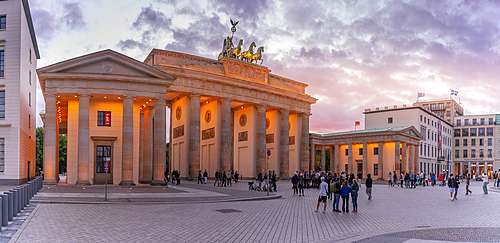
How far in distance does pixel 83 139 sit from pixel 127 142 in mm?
3294

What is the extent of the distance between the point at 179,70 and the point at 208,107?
32.2 feet

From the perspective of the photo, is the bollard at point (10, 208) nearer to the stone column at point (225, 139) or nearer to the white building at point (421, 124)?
the stone column at point (225, 139)

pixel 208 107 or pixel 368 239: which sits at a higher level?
pixel 208 107

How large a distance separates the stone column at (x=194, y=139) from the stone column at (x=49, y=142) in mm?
19937

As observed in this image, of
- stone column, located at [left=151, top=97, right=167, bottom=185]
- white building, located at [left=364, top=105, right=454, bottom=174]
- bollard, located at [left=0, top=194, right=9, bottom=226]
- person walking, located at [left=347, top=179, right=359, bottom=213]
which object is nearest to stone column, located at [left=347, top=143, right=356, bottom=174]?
white building, located at [left=364, top=105, right=454, bottom=174]

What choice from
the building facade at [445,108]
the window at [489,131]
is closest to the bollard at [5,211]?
the building facade at [445,108]

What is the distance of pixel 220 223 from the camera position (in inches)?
594

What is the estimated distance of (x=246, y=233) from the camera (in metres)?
13.1

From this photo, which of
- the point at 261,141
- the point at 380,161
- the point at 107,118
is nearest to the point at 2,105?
the point at 107,118

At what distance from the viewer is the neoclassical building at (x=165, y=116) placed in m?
32.6

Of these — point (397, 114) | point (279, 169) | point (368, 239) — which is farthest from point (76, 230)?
point (397, 114)

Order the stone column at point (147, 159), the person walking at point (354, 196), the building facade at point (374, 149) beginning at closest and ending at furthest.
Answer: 1. the person walking at point (354, 196)
2. the stone column at point (147, 159)
3. the building facade at point (374, 149)

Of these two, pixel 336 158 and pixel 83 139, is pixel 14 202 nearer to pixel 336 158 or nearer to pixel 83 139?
pixel 83 139

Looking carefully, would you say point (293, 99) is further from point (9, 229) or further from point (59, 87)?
point (9, 229)
